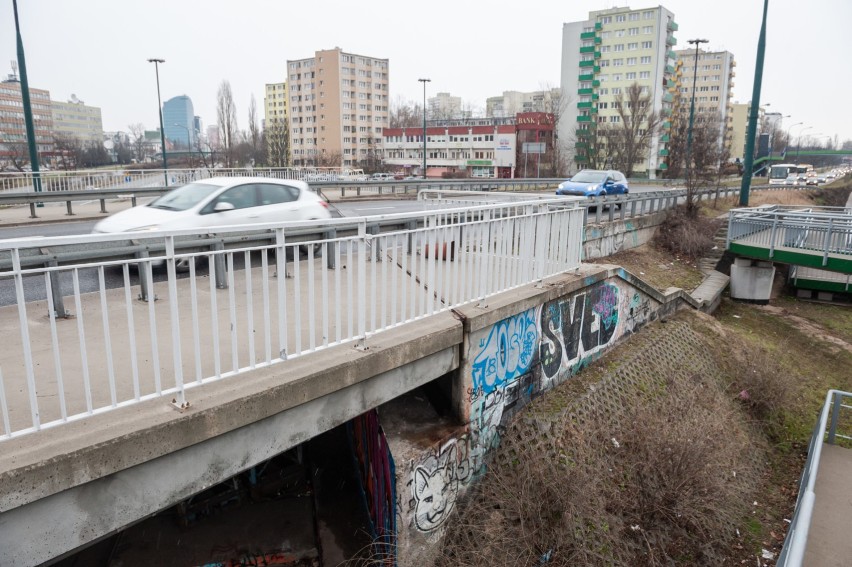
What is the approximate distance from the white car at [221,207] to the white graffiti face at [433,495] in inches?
178

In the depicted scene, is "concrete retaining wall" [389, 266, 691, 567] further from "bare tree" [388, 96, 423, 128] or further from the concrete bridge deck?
"bare tree" [388, 96, 423, 128]

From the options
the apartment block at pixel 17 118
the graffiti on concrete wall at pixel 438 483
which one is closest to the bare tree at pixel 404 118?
the apartment block at pixel 17 118

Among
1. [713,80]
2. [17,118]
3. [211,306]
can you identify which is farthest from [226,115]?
[713,80]

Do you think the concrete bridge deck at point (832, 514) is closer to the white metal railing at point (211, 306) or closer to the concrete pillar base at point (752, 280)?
the white metal railing at point (211, 306)

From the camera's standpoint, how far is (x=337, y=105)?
101 metres

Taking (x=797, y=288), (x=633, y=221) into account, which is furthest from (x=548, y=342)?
(x=797, y=288)

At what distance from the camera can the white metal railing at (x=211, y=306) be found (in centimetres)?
371

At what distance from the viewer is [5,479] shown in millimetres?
3104

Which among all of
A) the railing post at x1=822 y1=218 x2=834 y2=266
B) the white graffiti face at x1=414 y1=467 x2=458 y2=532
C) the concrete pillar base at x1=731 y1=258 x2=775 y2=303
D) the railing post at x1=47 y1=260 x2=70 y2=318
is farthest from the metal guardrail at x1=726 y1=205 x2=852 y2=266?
the railing post at x1=47 y1=260 x2=70 y2=318

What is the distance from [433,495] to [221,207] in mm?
5742

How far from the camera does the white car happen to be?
8.84m

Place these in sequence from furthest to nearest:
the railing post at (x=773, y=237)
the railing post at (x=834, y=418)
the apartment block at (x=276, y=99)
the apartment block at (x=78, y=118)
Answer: the apartment block at (x=78, y=118), the apartment block at (x=276, y=99), the railing post at (x=773, y=237), the railing post at (x=834, y=418)

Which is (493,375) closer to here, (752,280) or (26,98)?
(752,280)

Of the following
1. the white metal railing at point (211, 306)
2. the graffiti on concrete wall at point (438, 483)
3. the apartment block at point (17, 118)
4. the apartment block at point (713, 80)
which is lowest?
the graffiti on concrete wall at point (438, 483)
